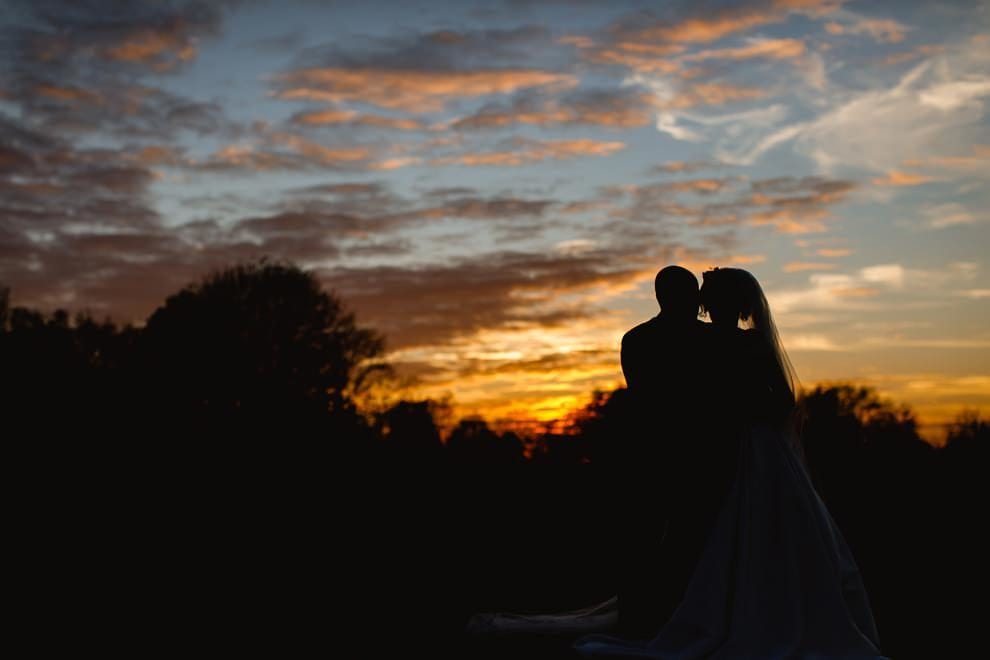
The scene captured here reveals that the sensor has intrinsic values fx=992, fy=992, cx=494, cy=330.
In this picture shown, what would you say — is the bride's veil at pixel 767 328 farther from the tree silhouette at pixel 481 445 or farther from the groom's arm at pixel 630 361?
the tree silhouette at pixel 481 445

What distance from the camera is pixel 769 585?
7.43 meters

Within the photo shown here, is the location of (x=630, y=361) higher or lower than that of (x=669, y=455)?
higher

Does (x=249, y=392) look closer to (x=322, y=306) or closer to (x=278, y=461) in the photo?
(x=322, y=306)

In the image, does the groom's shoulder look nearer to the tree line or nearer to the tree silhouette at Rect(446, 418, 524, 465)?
the tree line

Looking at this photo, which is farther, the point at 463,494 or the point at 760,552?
the point at 463,494

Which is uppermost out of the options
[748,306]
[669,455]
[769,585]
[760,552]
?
[748,306]

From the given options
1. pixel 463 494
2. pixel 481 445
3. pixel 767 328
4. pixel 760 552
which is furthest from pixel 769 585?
pixel 481 445

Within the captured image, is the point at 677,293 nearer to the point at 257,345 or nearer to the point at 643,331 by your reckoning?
the point at 643,331

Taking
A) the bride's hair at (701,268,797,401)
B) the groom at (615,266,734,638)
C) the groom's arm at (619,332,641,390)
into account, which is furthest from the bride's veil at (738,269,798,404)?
the groom's arm at (619,332,641,390)

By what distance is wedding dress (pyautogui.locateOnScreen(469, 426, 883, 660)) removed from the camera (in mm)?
7176

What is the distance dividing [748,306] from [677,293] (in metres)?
0.60

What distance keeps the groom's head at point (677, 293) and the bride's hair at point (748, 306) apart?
20 cm

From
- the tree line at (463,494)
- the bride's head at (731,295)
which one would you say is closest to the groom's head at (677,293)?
the bride's head at (731,295)

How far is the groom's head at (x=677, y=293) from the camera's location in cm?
835
